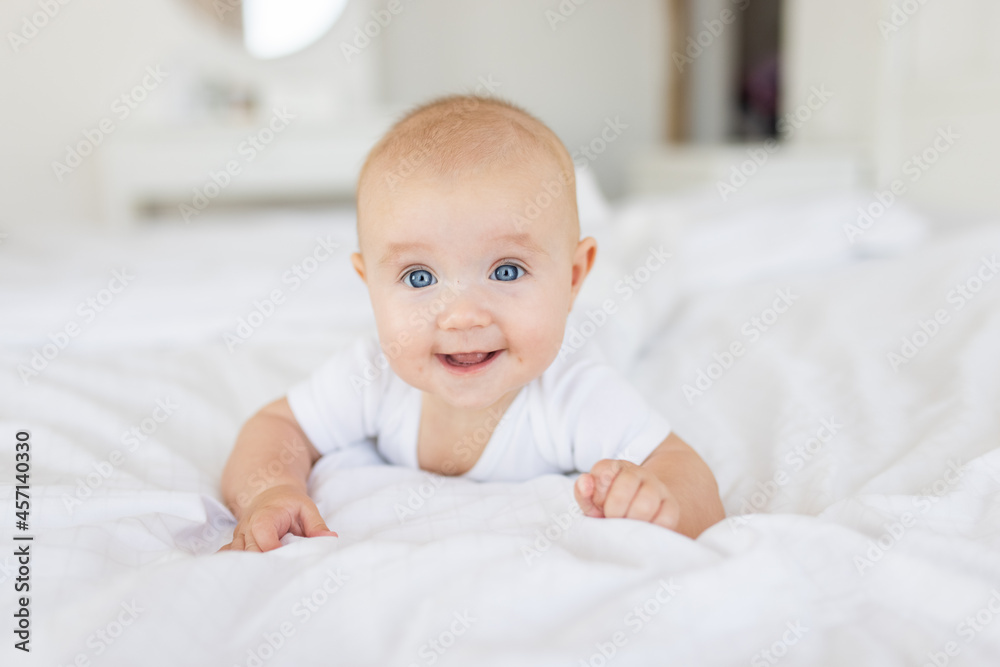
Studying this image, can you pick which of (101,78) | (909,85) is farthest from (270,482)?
(101,78)

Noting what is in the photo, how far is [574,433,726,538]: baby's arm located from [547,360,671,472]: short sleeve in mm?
70

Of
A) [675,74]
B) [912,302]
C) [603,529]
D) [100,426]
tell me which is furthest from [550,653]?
[675,74]

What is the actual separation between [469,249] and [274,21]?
3699 mm

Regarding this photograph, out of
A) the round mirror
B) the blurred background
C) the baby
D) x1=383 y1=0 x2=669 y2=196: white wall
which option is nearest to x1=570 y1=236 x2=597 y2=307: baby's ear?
the baby

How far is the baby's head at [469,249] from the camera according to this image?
697mm

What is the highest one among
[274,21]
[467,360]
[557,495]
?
[274,21]

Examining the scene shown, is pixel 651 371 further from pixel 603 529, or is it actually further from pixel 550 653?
pixel 550 653

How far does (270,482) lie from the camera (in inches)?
30.3

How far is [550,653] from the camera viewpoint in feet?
1.57

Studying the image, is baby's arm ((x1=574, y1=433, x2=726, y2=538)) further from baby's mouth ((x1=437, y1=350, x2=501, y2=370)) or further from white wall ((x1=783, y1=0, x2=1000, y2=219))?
white wall ((x1=783, y1=0, x2=1000, y2=219))

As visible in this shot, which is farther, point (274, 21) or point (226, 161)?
point (274, 21)

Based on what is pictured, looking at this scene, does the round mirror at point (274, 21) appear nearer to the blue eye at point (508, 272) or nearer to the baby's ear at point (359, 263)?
the baby's ear at point (359, 263)

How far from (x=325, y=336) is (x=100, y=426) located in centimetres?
46

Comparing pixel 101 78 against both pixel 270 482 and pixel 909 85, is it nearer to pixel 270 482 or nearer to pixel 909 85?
pixel 909 85
